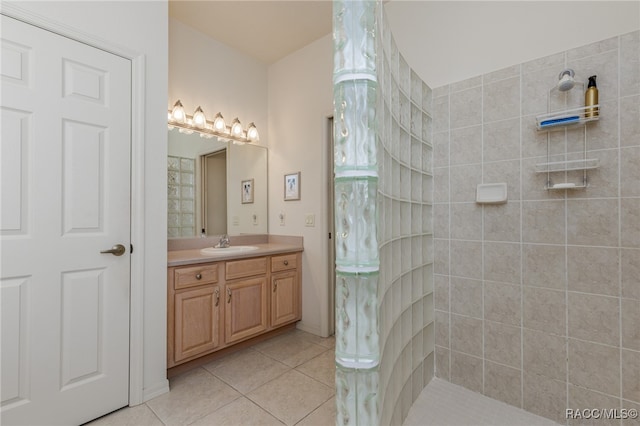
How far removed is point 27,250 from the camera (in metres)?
1.39

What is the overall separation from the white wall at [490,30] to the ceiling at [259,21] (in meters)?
0.69

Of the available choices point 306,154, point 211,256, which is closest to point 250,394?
point 211,256

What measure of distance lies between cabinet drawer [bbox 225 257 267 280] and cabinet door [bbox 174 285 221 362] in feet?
0.51

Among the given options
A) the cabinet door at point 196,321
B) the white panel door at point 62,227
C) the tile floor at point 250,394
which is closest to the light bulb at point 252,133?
the white panel door at point 62,227

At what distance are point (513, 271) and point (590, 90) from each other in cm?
98

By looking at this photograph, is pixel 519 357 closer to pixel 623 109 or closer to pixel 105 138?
pixel 623 109

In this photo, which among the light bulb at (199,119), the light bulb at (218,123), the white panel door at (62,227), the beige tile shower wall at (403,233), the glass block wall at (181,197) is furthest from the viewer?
the light bulb at (218,123)

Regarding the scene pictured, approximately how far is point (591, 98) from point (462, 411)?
1.74 metres

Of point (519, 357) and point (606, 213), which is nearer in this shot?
point (606, 213)

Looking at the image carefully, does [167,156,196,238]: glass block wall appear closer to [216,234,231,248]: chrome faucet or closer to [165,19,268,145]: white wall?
[216,234,231,248]: chrome faucet

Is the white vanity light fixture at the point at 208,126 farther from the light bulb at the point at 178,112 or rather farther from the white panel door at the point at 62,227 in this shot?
the white panel door at the point at 62,227

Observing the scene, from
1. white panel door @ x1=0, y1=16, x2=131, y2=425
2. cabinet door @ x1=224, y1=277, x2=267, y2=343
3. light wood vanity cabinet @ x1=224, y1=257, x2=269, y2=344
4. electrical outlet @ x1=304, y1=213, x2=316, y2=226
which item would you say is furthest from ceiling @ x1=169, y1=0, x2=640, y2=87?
cabinet door @ x1=224, y1=277, x2=267, y2=343

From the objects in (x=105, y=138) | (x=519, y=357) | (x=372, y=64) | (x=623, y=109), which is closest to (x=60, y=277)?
(x=105, y=138)
